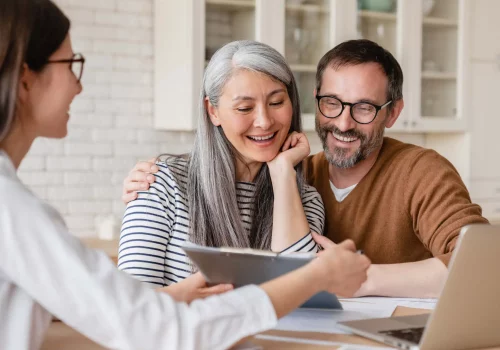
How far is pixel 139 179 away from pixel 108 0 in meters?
2.07

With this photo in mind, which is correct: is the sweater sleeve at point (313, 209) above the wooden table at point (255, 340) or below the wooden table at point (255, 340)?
above

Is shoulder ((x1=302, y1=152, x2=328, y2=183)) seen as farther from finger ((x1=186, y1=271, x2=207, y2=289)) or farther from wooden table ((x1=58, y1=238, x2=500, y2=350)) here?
wooden table ((x1=58, y1=238, x2=500, y2=350))

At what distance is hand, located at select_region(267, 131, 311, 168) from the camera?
2369 mm

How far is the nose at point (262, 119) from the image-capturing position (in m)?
2.24

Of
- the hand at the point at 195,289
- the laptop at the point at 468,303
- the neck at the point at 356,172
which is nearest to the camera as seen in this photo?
the laptop at the point at 468,303

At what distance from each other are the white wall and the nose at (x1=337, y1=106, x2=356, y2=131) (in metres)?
1.79

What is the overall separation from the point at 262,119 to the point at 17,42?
1066mm

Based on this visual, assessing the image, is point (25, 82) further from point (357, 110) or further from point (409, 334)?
point (357, 110)

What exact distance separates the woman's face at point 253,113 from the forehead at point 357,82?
33 cm

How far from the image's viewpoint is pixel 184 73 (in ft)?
12.9

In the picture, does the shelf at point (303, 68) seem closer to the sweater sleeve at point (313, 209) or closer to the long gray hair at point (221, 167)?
the sweater sleeve at point (313, 209)

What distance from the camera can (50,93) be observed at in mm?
1355

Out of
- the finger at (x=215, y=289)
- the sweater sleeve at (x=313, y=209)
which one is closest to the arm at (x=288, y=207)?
the sweater sleeve at (x=313, y=209)

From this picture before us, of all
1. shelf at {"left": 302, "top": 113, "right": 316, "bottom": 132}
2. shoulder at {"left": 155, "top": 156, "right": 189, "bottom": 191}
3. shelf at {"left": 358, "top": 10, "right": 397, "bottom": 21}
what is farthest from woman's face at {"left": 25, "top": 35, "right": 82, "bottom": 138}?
shelf at {"left": 358, "top": 10, "right": 397, "bottom": 21}
